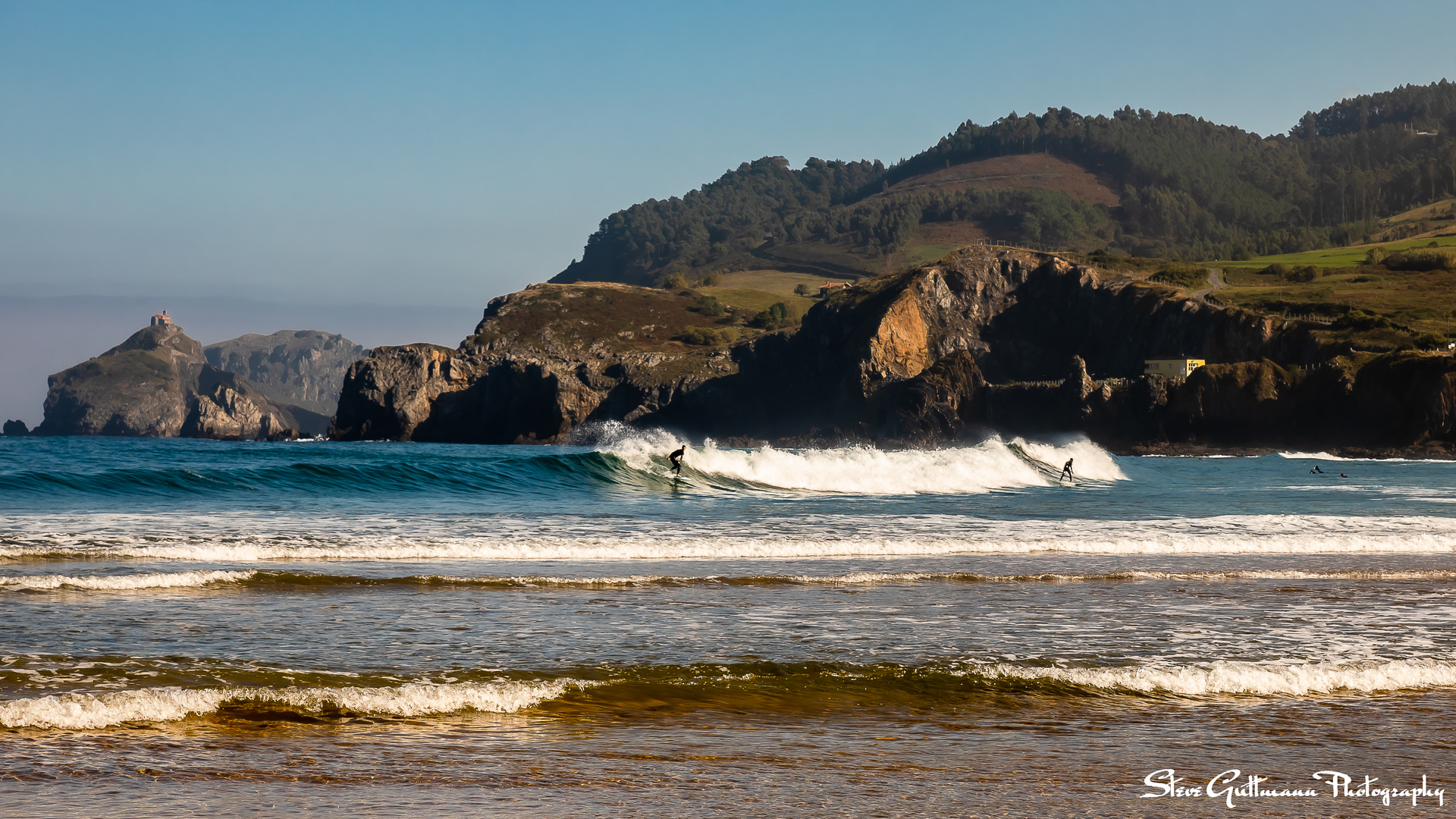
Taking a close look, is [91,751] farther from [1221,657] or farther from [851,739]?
[1221,657]

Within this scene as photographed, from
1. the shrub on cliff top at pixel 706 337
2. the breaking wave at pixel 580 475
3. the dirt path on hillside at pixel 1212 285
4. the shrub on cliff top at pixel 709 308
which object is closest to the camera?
the breaking wave at pixel 580 475

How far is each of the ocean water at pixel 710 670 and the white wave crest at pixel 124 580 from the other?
5cm

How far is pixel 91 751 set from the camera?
245 inches

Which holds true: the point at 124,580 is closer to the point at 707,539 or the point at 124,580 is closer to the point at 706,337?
the point at 707,539

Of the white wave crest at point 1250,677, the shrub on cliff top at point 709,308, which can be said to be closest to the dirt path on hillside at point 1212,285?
the shrub on cliff top at point 709,308

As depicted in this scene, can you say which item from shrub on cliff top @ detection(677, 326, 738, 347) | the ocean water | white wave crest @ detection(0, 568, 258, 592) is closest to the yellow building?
shrub on cliff top @ detection(677, 326, 738, 347)

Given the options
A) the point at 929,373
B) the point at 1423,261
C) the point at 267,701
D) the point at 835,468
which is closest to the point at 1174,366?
the point at 929,373

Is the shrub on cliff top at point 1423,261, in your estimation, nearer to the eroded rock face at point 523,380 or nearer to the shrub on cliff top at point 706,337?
the eroded rock face at point 523,380

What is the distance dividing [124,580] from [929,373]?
11884 cm

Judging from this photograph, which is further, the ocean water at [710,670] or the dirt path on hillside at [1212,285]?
the dirt path on hillside at [1212,285]

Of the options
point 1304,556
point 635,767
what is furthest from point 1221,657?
point 1304,556

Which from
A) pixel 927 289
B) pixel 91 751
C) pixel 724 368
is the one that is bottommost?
pixel 91 751

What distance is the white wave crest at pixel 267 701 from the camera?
6863mm

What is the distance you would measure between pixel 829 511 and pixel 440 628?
16.4 meters
